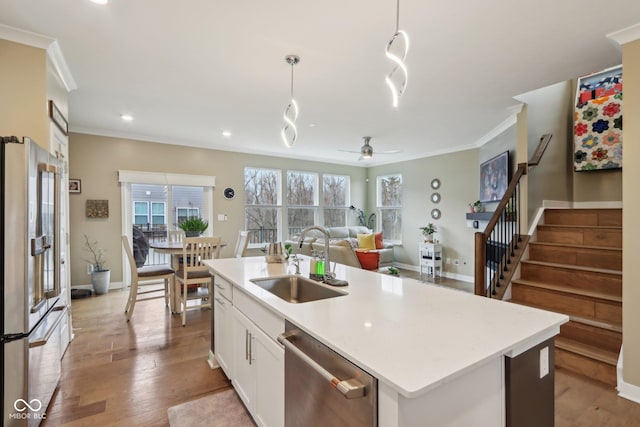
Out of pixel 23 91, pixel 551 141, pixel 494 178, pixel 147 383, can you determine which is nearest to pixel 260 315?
pixel 147 383

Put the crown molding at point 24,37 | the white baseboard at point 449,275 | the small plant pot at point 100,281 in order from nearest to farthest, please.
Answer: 1. the crown molding at point 24,37
2. the small plant pot at point 100,281
3. the white baseboard at point 449,275

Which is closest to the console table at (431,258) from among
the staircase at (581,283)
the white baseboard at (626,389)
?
the staircase at (581,283)

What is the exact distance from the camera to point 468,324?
47.7 inches

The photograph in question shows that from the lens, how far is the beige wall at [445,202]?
595 cm

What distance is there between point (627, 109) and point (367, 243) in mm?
5011

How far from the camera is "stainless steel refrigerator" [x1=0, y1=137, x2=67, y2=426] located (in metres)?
1.66

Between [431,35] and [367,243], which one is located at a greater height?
[431,35]

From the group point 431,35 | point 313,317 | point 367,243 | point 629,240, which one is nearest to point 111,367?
point 313,317

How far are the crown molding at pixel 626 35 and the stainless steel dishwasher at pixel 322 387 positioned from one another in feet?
9.71

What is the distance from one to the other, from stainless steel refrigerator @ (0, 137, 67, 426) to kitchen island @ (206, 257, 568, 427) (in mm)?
1180

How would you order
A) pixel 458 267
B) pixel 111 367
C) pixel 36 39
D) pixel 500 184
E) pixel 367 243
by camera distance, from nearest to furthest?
pixel 36 39 < pixel 111 367 < pixel 500 184 < pixel 458 267 < pixel 367 243

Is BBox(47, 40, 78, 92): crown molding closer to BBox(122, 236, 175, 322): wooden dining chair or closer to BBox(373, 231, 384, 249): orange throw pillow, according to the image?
BBox(122, 236, 175, 322): wooden dining chair

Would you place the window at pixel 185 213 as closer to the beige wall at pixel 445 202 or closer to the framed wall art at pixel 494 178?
the beige wall at pixel 445 202

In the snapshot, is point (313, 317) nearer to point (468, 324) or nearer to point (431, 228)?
point (468, 324)
